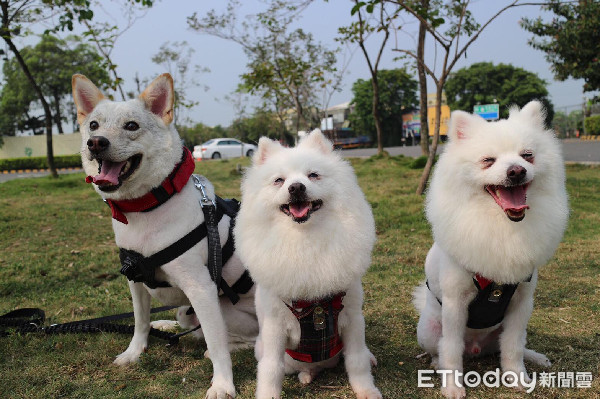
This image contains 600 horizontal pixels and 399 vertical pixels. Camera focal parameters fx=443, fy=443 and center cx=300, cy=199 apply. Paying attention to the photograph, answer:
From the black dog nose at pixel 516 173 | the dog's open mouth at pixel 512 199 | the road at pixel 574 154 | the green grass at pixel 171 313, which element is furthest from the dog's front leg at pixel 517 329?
the road at pixel 574 154

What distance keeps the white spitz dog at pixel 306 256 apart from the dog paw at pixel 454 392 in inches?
16.7

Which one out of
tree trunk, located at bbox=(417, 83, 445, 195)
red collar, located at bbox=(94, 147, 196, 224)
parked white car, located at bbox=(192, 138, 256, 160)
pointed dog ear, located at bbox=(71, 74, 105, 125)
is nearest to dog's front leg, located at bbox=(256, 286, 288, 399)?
red collar, located at bbox=(94, 147, 196, 224)

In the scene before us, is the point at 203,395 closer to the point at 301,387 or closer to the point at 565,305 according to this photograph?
the point at 301,387

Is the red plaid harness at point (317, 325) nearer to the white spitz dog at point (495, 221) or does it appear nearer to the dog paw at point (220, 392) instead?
the dog paw at point (220, 392)

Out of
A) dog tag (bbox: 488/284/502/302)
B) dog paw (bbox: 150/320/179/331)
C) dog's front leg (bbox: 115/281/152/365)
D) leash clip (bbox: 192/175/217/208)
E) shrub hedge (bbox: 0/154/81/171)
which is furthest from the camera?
shrub hedge (bbox: 0/154/81/171)

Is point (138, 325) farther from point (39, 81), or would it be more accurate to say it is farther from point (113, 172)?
point (39, 81)

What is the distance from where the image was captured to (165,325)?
4094mm

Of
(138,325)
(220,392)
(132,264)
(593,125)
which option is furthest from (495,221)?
(593,125)

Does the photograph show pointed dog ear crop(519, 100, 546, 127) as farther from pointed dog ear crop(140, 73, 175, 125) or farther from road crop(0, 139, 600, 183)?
road crop(0, 139, 600, 183)

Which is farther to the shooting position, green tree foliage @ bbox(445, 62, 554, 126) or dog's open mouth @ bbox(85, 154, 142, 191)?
green tree foliage @ bbox(445, 62, 554, 126)

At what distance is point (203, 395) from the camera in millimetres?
2895

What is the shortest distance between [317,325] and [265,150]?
113 cm

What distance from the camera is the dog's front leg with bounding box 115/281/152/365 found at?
3.42 metres

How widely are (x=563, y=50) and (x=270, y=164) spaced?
42.6ft
